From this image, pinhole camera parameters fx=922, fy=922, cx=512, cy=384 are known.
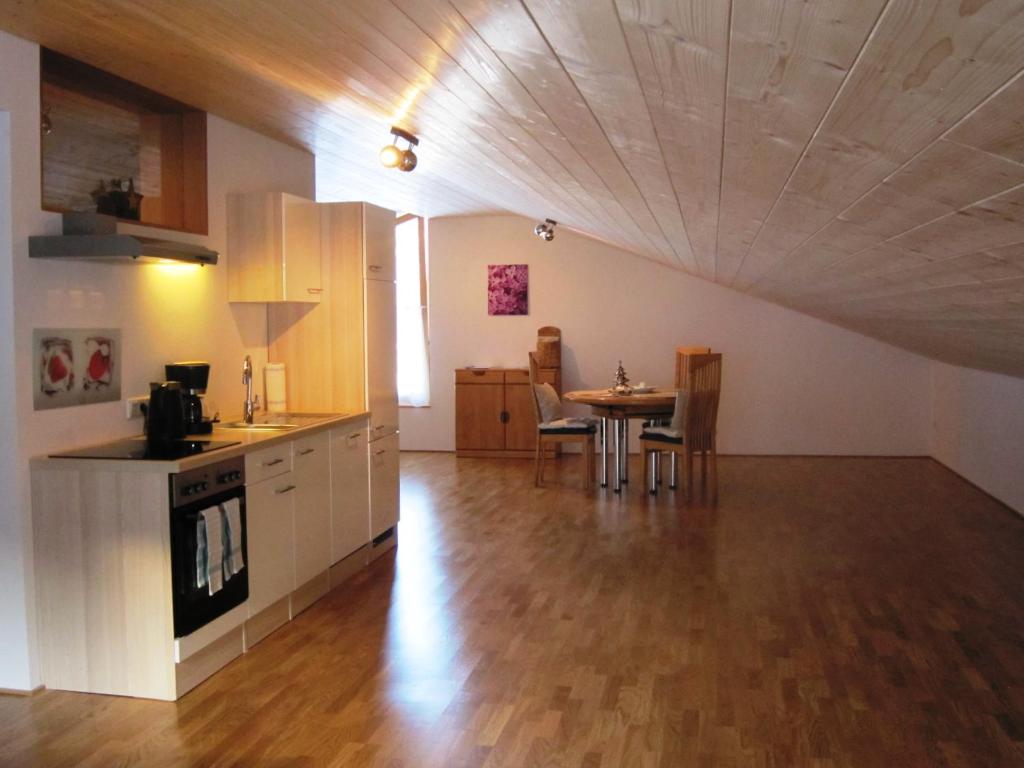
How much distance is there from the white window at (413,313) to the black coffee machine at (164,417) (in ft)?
19.5

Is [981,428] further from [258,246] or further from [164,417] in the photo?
[164,417]

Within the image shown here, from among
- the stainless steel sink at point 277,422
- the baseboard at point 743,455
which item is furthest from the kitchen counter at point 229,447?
the baseboard at point 743,455

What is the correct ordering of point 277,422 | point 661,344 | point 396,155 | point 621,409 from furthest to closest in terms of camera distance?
1. point 661,344
2. point 621,409
3. point 277,422
4. point 396,155

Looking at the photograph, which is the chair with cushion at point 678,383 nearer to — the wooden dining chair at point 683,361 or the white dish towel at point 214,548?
the wooden dining chair at point 683,361

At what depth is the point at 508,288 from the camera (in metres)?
9.73

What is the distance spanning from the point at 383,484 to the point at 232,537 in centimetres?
189

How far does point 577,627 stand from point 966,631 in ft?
5.64

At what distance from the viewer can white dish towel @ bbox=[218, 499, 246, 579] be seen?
3.77 metres

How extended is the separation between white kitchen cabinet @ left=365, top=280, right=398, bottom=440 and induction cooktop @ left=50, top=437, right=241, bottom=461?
4.98 feet

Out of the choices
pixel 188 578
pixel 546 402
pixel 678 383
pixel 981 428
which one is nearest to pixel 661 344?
pixel 678 383

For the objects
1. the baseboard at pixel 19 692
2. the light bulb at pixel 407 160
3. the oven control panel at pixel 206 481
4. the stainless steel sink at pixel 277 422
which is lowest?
the baseboard at pixel 19 692

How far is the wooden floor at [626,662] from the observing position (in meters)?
3.05

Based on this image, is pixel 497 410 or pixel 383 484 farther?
pixel 497 410

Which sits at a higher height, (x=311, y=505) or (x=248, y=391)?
(x=248, y=391)
